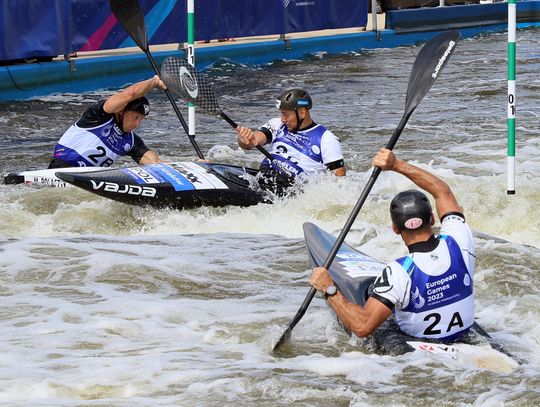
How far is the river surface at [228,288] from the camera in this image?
4.51 meters

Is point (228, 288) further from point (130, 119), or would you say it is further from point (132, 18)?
point (132, 18)

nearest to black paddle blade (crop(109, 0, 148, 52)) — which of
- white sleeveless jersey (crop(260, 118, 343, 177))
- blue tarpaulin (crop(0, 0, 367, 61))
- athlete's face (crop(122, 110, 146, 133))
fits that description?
athlete's face (crop(122, 110, 146, 133))

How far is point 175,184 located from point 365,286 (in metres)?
2.97

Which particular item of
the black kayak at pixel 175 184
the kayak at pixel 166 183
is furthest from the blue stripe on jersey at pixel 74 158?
the black kayak at pixel 175 184

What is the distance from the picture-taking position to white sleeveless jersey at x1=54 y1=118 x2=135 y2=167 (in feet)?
26.9

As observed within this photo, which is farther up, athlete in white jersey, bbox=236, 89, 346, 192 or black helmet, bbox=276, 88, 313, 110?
black helmet, bbox=276, 88, 313, 110

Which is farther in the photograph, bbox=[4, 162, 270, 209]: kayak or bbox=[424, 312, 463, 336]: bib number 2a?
bbox=[4, 162, 270, 209]: kayak

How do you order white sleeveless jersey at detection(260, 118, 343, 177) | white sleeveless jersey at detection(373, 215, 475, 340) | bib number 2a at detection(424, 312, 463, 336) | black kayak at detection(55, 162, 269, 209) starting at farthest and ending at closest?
white sleeveless jersey at detection(260, 118, 343, 177)
black kayak at detection(55, 162, 269, 209)
bib number 2a at detection(424, 312, 463, 336)
white sleeveless jersey at detection(373, 215, 475, 340)

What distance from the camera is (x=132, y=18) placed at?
9.51 m

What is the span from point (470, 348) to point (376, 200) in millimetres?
3933

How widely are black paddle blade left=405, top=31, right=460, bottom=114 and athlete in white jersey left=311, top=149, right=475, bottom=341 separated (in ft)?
3.51

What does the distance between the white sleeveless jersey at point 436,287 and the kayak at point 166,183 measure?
3411 millimetres

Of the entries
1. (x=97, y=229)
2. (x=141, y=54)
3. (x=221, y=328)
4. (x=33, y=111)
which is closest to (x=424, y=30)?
(x=141, y=54)

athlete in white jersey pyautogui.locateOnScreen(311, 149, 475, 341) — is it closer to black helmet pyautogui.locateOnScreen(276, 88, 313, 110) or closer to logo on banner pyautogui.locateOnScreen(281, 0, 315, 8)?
black helmet pyautogui.locateOnScreen(276, 88, 313, 110)
